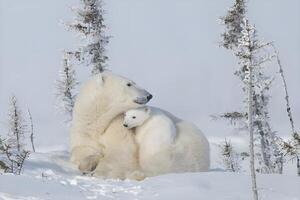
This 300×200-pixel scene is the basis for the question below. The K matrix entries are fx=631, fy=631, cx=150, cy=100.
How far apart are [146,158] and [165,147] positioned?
17.7 inches

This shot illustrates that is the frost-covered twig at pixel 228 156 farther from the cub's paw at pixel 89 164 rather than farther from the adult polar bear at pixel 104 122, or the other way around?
the cub's paw at pixel 89 164

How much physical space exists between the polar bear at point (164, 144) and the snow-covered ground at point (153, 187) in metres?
1.63

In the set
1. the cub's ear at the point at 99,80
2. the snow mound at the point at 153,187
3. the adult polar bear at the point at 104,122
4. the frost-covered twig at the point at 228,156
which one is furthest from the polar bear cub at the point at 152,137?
the frost-covered twig at the point at 228,156

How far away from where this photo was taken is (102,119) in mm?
13391

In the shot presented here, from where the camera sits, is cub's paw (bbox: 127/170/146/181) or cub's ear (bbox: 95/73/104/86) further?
cub's ear (bbox: 95/73/104/86)

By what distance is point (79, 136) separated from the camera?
13.5 meters

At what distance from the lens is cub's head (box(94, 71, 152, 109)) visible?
13.3m

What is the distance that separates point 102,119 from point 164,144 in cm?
148

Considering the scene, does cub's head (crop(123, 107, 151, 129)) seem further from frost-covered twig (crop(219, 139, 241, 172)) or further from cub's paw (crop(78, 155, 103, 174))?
frost-covered twig (crop(219, 139, 241, 172))

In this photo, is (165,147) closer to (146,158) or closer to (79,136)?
(146,158)

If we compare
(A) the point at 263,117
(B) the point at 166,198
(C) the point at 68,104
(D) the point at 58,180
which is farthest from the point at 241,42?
(C) the point at 68,104

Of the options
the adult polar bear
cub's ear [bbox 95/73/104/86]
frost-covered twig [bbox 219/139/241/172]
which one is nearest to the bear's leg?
the adult polar bear

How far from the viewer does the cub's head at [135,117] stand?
13.2 metres

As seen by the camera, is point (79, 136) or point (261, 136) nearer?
point (79, 136)
